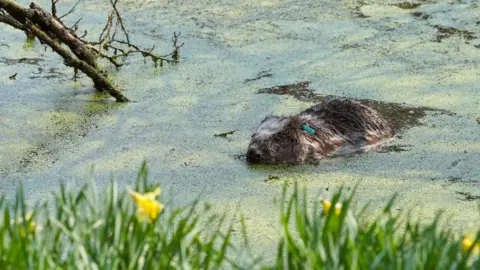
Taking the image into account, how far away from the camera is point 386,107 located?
21.7 ft

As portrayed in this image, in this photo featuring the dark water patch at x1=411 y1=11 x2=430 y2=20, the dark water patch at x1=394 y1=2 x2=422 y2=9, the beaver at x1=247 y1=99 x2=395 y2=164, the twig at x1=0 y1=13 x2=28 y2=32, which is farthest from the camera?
the dark water patch at x1=394 y1=2 x2=422 y2=9

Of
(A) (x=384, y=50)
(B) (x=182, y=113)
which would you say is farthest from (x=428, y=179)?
(A) (x=384, y=50)

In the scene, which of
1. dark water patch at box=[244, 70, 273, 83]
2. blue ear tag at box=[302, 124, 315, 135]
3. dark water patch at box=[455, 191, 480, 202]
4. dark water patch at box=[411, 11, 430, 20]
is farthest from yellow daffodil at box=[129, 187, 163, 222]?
dark water patch at box=[411, 11, 430, 20]

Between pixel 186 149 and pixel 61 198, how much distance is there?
3.07 metres

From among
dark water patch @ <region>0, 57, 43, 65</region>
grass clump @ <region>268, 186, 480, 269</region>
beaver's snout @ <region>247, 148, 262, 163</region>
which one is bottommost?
dark water patch @ <region>0, 57, 43, 65</region>

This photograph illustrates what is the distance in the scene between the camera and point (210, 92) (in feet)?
22.6

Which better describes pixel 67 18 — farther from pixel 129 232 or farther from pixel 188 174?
pixel 129 232

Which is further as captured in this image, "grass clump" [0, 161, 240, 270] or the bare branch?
the bare branch

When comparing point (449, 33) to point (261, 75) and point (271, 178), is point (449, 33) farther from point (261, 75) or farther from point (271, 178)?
point (271, 178)

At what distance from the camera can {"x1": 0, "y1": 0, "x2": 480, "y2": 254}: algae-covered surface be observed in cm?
529

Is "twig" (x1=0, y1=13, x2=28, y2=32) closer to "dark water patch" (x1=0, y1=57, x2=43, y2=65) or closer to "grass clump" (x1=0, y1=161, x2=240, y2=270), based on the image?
"dark water patch" (x1=0, y1=57, x2=43, y2=65)

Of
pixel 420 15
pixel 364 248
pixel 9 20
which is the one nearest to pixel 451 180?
pixel 364 248

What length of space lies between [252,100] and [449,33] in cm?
221

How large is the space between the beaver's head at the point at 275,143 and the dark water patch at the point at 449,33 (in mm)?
2474
